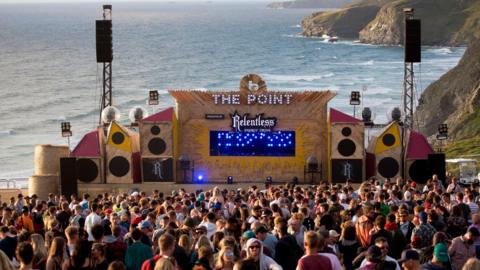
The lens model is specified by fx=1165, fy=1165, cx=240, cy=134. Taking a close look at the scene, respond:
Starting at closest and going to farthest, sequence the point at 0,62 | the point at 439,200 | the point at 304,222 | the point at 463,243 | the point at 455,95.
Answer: the point at 463,243, the point at 304,222, the point at 439,200, the point at 455,95, the point at 0,62

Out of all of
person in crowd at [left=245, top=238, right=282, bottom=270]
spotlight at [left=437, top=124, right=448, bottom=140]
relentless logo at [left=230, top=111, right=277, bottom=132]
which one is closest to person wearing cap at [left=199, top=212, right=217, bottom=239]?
person in crowd at [left=245, top=238, right=282, bottom=270]

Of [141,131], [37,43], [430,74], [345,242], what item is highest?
[37,43]

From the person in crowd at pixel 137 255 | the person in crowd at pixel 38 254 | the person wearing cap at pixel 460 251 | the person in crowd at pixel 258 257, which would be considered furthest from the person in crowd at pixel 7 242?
the person wearing cap at pixel 460 251

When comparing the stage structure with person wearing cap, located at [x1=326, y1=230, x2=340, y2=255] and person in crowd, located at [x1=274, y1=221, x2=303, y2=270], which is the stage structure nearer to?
person wearing cap, located at [x1=326, y1=230, x2=340, y2=255]

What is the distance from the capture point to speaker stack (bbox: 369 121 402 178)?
3481cm

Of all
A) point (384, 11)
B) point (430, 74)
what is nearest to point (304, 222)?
point (430, 74)

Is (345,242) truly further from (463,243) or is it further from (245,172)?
(245,172)

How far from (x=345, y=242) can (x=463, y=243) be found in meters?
1.67

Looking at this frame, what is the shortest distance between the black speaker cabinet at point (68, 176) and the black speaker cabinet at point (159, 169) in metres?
2.20

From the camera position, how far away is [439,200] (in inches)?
810

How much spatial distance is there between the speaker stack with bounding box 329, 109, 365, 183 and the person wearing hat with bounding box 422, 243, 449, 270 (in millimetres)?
20238

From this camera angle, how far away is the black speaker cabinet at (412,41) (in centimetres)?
3541

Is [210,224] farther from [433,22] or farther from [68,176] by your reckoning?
[433,22]

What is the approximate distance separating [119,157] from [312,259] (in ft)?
73.5
